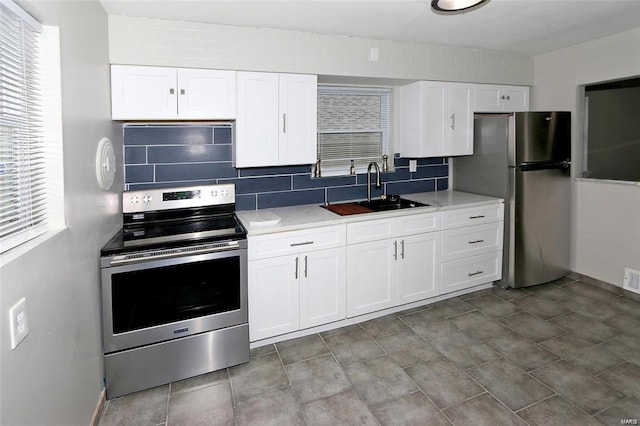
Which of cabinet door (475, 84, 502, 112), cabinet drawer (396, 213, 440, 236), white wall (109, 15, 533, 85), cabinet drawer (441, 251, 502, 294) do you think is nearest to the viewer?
white wall (109, 15, 533, 85)

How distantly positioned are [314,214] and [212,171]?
879mm

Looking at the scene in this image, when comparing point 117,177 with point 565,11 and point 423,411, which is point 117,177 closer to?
point 423,411

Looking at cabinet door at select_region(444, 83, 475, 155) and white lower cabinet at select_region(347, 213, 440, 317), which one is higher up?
cabinet door at select_region(444, 83, 475, 155)

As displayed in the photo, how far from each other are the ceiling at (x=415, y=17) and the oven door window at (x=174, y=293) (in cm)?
159

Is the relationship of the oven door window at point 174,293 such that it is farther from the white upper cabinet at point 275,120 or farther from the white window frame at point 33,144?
the white upper cabinet at point 275,120

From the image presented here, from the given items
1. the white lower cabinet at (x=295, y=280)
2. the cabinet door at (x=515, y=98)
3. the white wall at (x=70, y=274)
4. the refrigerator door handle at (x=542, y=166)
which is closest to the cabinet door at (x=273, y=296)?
the white lower cabinet at (x=295, y=280)

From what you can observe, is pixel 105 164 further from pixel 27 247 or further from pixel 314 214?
pixel 314 214

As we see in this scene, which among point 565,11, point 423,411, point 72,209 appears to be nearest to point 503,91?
point 565,11

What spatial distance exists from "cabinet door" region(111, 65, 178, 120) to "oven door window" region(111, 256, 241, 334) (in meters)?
1.04

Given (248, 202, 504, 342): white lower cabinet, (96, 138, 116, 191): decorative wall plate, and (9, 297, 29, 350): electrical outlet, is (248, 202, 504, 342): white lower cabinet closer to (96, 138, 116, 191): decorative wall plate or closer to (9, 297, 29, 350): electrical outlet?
(96, 138, 116, 191): decorative wall plate

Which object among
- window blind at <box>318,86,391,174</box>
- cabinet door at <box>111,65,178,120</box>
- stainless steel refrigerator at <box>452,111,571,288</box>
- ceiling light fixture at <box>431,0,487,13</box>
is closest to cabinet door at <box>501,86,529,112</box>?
stainless steel refrigerator at <box>452,111,571,288</box>

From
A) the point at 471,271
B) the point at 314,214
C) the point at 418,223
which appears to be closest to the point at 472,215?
the point at 471,271

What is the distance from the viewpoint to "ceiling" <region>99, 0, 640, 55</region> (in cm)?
243

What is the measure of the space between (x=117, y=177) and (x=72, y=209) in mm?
938
